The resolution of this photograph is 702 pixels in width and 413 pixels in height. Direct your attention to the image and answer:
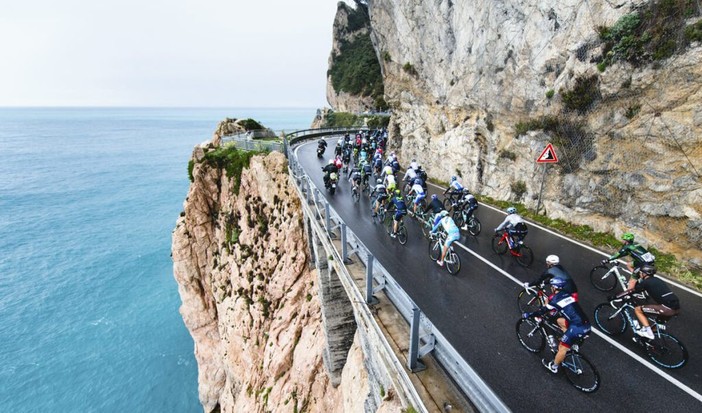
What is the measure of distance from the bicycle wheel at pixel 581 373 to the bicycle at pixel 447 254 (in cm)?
390

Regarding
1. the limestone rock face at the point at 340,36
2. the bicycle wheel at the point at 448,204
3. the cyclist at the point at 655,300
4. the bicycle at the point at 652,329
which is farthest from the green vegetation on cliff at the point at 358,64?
the cyclist at the point at 655,300

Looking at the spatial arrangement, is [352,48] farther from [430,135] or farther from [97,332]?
[97,332]

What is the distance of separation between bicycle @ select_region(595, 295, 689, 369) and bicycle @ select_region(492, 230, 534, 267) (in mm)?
2545

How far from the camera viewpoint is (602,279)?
9180 millimetres

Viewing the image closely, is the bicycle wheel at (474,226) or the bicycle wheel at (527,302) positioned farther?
the bicycle wheel at (474,226)

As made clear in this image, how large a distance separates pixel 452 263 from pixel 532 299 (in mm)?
2487

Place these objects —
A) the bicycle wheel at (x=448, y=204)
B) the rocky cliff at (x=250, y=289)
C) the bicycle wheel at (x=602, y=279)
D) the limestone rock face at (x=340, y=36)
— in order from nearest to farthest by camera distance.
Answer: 1. the bicycle wheel at (x=602, y=279)
2. the bicycle wheel at (x=448, y=204)
3. the rocky cliff at (x=250, y=289)
4. the limestone rock face at (x=340, y=36)

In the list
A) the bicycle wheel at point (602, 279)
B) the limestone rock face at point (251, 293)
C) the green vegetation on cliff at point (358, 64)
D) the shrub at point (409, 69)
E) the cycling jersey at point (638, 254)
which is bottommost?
the limestone rock face at point (251, 293)

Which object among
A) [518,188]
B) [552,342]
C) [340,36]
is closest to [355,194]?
[518,188]

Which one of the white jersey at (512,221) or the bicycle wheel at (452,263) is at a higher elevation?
the white jersey at (512,221)

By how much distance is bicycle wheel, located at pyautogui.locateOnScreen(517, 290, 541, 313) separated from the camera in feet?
26.8

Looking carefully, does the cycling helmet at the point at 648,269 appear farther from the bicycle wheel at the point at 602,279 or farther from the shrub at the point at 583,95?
the shrub at the point at 583,95

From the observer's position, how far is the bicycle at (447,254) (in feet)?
32.6

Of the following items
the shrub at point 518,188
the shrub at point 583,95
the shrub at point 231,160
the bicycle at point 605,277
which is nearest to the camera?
the bicycle at point 605,277
